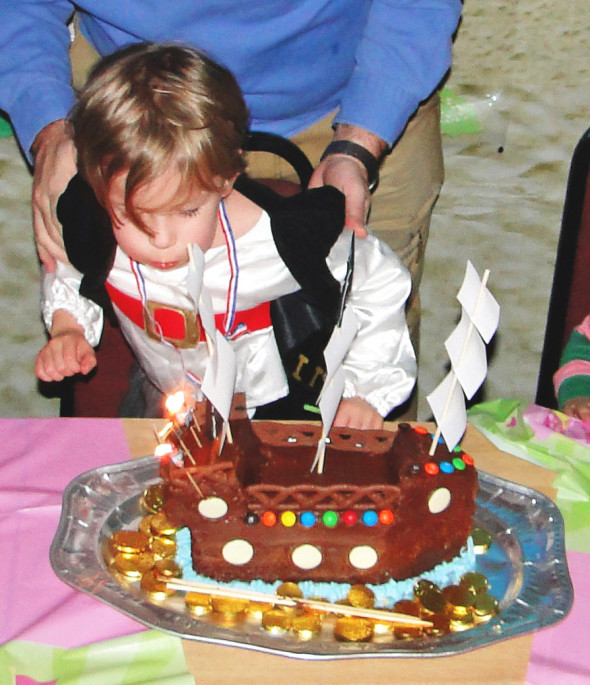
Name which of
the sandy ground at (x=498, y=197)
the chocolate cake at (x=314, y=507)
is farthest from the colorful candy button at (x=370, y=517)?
the sandy ground at (x=498, y=197)

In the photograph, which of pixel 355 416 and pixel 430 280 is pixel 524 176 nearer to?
pixel 430 280

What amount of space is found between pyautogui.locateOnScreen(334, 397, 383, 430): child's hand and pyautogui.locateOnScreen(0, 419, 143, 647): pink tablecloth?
1.08 ft

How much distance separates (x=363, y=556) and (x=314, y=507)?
0.28 feet

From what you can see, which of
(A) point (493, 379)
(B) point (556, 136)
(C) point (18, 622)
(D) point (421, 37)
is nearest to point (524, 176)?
(B) point (556, 136)

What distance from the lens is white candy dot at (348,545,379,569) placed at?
112 centimetres

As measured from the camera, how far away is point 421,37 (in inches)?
63.2

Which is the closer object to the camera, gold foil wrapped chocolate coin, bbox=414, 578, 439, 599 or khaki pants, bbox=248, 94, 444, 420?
gold foil wrapped chocolate coin, bbox=414, 578, 439, 599

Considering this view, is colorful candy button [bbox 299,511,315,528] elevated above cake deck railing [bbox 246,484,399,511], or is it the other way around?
cake deck railing [bbox 246,484,399,511]

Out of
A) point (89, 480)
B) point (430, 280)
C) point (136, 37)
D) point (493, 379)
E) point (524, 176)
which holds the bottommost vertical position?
point (493, 379)

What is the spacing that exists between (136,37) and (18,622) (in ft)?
3.03

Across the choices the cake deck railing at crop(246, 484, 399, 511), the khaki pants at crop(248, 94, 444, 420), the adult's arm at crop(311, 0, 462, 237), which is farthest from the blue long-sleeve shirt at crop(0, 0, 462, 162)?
the cake deck railing at crop(246, 484, 399, 511)

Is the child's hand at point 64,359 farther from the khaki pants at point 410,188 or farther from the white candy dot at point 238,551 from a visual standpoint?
the khaki pants at point 410,188

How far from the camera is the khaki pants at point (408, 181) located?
1729mm

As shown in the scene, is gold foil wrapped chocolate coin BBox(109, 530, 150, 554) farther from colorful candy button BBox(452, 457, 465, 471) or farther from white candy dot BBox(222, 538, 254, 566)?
colorful candy button BBox(452, 457, 465, 471)
